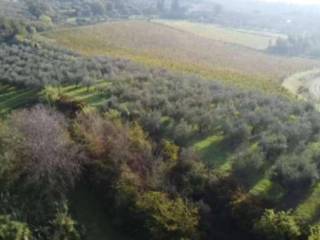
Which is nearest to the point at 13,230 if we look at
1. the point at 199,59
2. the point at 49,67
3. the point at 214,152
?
the point at 214,152

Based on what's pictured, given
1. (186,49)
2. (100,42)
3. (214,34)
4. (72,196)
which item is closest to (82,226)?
(72,196)

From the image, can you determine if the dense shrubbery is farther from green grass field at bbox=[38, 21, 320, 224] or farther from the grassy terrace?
green grass field at bbox=[38, 21, 320, 224]

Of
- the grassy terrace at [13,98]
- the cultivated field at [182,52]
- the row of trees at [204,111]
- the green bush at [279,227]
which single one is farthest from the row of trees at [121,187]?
the cultivated field at [182,52]

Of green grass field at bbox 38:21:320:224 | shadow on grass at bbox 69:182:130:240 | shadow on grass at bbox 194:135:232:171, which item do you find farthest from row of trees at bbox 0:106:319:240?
green grass field at bbox 38:21:320:224

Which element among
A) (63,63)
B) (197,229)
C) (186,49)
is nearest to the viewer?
(197,229)

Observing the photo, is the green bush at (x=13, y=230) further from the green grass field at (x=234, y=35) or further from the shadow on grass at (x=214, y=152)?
the green grass field at (x=234, y=35)

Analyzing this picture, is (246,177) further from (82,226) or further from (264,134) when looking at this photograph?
(82,226)

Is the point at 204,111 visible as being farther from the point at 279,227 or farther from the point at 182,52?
the point at 182,52
